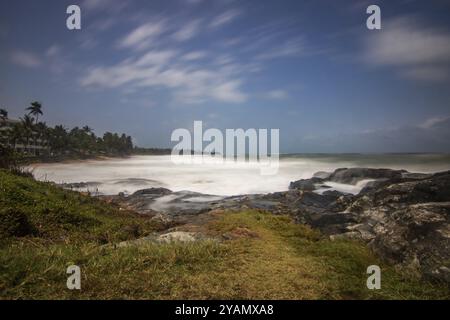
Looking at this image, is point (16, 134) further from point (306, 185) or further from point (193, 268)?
point (193, 268)

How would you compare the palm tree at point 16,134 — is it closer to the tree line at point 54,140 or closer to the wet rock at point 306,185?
the tree line at point 54,140

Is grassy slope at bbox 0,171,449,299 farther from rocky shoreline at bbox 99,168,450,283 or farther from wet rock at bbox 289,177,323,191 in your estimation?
wet rock at bbox 289,177,323,191

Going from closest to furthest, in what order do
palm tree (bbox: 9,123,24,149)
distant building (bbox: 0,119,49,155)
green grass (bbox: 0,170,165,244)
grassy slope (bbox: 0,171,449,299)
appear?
grassy slope (bbox: 0,171,449,299)
green grass (bbox: 0,170,165,244)
palm tree (bbox: 9,123,24,149)
distant building (bbox: 0,119,49,155)

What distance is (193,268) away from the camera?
217 inches

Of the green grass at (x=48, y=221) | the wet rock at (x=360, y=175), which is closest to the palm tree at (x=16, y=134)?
the wet rock at (x=360, y=175)

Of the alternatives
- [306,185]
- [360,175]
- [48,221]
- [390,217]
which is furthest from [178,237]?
[360,175]

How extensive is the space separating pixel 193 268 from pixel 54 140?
250ft

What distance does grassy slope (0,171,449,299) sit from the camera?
4555 mm

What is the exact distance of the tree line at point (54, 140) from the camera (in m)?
61.5

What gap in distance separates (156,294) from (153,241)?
2914 millimetres

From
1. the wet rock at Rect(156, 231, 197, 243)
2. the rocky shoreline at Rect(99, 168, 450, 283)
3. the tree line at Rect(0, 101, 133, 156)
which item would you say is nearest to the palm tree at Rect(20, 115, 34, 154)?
the tree line at Rect(0, 101, 133, 156)

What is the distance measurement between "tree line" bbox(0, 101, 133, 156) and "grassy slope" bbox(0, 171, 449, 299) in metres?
58.3
